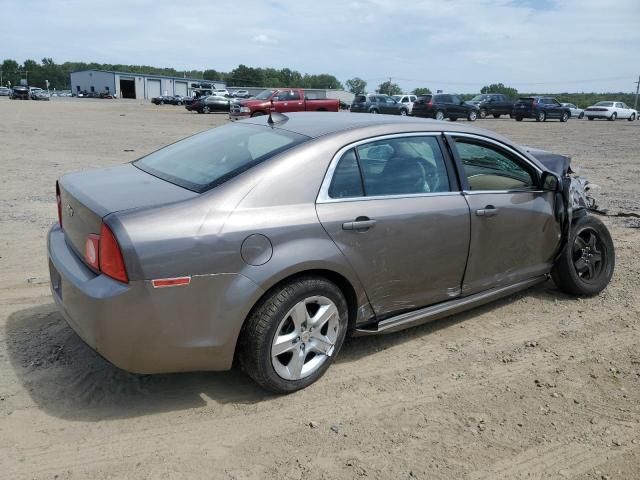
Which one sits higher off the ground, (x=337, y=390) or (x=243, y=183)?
(x=243, y=183)

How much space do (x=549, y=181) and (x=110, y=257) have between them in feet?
11.0

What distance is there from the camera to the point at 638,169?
13039 mm

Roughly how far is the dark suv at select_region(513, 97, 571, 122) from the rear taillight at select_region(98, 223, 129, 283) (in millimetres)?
36907

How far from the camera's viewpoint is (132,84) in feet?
334

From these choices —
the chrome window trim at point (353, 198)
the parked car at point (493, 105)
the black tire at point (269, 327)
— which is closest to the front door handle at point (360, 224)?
the chrome window trim at point (353, 198)

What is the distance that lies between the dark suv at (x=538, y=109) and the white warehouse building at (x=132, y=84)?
231 ft

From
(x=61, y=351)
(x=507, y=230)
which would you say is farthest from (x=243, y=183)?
(x=507, y=230)

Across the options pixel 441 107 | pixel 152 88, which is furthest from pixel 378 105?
pixel 152 88

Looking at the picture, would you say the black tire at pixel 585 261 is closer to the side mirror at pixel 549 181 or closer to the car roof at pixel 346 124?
the side mirror at pixel 549 181

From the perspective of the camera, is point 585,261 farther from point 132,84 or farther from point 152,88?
point 152,88

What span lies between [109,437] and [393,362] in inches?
72.7

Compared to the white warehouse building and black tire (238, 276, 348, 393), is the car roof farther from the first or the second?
the white warehouse building

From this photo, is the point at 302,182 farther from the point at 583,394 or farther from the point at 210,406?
the point at 583,394

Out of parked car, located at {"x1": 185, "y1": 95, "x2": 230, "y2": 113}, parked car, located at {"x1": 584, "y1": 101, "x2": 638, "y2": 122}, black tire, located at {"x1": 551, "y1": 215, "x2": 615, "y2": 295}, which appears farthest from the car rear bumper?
parked car, located at {"x1": 584, "y1": 101, "x2": 638, "y2": 122}
